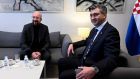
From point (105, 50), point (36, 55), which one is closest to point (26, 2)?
point (36, 55)

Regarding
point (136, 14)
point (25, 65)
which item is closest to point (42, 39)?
point (25, 65)

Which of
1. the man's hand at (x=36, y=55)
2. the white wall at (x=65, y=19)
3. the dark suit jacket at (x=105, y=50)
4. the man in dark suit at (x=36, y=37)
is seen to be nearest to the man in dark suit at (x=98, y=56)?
the dark suit jacket at (x=105, y=50)

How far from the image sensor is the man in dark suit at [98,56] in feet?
6.79

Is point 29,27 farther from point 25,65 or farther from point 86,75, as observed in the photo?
point 86,75

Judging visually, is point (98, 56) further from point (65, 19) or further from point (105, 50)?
point (65, 19)

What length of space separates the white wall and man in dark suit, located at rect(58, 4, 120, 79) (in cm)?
192

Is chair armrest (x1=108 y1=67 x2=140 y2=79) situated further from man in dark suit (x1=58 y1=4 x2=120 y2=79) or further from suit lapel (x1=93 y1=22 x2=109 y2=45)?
suit lapel (x1=93 y1=22 x2=109 y2=45)

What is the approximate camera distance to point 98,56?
2.41 m

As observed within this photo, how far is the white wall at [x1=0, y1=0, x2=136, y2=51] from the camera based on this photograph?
4703 millimetres

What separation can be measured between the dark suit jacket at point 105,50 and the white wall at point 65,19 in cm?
228

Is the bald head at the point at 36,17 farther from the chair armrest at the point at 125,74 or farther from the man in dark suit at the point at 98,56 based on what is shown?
the chair armrest at the point at 125,74

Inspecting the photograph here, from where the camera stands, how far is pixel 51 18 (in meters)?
Answer: 4.74

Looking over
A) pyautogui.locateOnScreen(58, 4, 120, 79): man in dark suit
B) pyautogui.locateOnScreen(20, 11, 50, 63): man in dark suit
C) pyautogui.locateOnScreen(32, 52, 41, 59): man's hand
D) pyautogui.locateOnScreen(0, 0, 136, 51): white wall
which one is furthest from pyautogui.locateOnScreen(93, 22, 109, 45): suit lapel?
pyautogui.locateOnScreen(0, 0, 136, 51): white wall

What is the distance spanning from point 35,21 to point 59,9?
0.82 m
